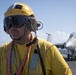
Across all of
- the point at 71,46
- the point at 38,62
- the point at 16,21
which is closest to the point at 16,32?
the point at 16,21

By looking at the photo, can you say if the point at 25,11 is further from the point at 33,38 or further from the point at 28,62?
the point at 28,62

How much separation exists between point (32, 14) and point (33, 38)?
0.38 metres


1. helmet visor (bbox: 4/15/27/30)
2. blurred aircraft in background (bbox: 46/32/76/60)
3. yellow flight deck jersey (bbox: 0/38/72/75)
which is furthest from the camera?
blurred aircraft in background (bbox: 46/32/76/60)

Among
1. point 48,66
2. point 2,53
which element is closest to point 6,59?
point 2,53

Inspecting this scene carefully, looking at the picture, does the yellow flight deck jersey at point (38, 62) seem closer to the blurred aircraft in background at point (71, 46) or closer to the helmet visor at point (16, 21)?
the helmet visor at point (16, 21)

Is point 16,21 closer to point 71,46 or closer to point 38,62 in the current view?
point 38,62

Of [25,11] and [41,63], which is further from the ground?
[25,11]

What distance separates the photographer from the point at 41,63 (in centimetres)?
376

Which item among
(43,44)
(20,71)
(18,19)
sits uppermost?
(18,19)

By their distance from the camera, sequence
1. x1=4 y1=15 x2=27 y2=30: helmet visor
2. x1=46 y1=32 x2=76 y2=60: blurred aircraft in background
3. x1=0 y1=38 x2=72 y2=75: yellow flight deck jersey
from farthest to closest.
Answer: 1. x1=46 y1=32 x2=76 y2=60: blurred aircraft in background
2. x1=4 y1=15 x2=27 y2=30: helmet visor
3. x1=0 y1=38 x2=72 y2=75: yellow flight deck jersey

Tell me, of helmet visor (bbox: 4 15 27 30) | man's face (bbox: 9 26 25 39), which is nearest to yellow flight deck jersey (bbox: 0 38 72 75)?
man's face (bbox: 9 26 25 39)

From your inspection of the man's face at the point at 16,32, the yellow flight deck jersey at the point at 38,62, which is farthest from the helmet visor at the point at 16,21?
the yellow flight deck jersey at the point at 38,62

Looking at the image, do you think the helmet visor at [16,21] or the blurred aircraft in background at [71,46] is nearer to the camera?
the helmet visor at [16,21]

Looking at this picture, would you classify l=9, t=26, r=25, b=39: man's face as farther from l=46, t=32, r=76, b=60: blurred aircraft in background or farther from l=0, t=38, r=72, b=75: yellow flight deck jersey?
l=46, t=32, r=76, b=60: blurred aircraft in background
